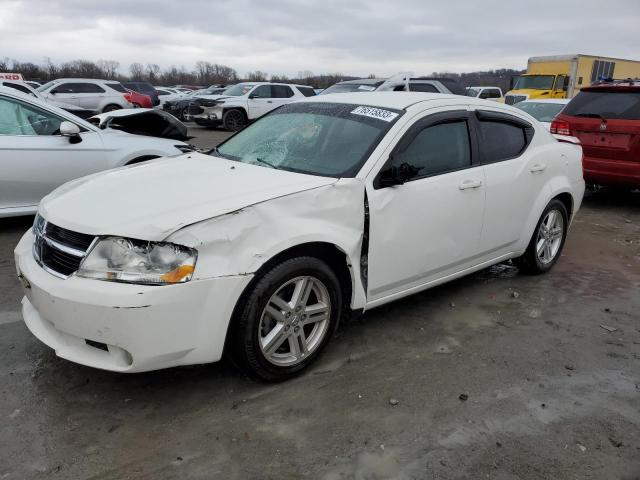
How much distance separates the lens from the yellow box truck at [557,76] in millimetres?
20266

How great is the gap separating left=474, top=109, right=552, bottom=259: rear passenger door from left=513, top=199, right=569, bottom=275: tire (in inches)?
12.9

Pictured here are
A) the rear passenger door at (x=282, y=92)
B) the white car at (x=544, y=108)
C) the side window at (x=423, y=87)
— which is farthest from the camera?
the rear passenger door at (x=282, y=92)

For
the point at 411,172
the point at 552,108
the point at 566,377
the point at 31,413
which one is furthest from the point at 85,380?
the point at 552,108

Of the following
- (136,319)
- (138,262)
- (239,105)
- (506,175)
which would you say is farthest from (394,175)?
(239,105)

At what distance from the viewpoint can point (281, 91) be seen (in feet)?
65.9

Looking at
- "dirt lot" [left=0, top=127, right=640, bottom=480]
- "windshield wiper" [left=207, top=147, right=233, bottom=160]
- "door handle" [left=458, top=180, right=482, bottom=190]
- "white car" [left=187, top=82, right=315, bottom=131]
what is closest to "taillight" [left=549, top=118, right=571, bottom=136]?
"dirt lot" [left=0, top=127, right=640, bottom=480]

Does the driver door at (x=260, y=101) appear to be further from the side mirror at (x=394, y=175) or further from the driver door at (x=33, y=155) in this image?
the side mirror at (x=394, y=175)

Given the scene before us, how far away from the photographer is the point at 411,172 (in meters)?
3.43

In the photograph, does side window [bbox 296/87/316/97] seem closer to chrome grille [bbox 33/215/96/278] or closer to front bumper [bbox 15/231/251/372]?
chrome grille [bbox 33/215/96/278]

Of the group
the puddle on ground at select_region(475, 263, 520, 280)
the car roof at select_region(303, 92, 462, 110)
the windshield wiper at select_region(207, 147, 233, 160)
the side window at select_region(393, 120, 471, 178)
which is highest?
the car roof at select_region(303, 92, 462, 110)

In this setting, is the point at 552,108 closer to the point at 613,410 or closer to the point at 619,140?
the point at 619,140

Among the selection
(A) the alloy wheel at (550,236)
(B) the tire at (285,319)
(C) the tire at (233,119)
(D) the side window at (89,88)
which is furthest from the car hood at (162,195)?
(D) the side window at (89,88)

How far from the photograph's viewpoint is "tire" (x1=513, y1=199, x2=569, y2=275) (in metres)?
4.85

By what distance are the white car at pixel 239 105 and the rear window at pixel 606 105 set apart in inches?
470
